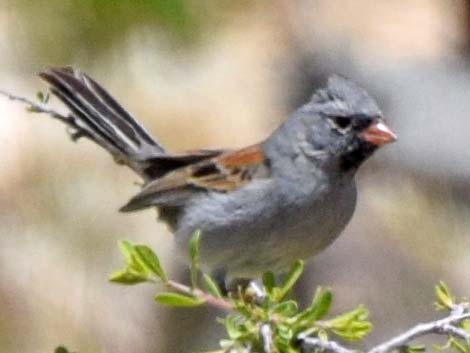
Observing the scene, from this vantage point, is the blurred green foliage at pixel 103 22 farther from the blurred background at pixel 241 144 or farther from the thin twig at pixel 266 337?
the blurred background at pixel 241 144

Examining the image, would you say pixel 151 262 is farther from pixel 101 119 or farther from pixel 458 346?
pixel 101 119

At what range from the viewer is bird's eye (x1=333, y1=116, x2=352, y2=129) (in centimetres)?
340

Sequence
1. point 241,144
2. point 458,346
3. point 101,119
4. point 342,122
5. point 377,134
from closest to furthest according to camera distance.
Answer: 1. point 458,346
2. point 377,134
3. point 342,122
4. point 101,119
5. point 241,144

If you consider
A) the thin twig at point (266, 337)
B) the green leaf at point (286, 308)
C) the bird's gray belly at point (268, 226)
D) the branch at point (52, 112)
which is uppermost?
the branch at point (52, 112)

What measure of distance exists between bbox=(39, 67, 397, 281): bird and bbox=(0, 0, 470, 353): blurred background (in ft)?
3.30

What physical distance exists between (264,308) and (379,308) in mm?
4045

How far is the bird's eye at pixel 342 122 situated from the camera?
3398mm

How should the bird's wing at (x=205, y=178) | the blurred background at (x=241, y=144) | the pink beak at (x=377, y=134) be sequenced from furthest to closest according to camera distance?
the blurred background at (x=241, y=144) → the bird's wing at (x=205, y=178) → the pink beak at (x=377, y=134)

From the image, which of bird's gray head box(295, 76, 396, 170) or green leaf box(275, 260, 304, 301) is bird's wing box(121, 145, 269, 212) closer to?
bird's gray head box(295, 76, 396, 170)

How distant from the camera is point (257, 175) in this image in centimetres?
362

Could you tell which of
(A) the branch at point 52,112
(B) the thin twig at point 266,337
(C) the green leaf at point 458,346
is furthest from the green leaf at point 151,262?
(A) the branch at point 52,112

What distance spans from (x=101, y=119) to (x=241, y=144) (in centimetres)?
326

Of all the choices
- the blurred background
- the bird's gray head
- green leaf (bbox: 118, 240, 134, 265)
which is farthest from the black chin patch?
the blurred background

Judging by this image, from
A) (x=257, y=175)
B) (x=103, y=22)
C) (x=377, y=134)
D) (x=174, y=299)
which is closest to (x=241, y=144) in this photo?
(x=257, y=175)
